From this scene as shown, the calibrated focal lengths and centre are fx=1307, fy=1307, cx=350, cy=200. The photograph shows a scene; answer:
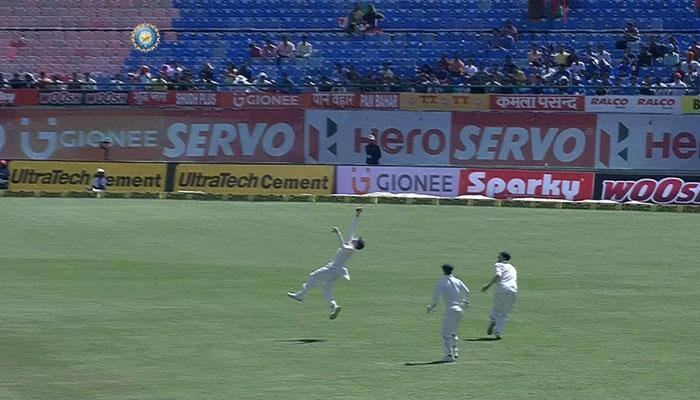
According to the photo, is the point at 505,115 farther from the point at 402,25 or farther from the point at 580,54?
the point at 402,25

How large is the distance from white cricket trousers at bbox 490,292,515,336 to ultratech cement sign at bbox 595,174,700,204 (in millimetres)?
20181

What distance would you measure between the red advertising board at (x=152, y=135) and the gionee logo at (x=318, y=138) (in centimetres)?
40

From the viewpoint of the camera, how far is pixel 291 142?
50.9m

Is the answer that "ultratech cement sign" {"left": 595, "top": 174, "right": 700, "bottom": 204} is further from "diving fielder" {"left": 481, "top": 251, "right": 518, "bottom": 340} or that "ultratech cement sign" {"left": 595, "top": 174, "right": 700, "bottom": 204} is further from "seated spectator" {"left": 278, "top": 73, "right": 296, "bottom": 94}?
"diving fielder" {"left": 481, "top": 251, "right": 518, "bottom": 340}

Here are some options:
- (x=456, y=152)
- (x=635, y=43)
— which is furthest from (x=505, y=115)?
(x=635, y=43)

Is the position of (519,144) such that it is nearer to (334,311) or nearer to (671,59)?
(671,59)

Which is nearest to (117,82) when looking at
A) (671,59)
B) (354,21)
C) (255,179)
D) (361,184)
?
(354,21)

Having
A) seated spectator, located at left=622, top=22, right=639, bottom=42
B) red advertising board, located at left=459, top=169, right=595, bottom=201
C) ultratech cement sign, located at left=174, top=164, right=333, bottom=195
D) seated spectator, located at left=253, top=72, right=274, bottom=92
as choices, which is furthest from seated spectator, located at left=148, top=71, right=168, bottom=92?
seated spectator, located at left=622, top=22, right=639, bottom=42

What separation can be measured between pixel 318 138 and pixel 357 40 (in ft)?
22.5

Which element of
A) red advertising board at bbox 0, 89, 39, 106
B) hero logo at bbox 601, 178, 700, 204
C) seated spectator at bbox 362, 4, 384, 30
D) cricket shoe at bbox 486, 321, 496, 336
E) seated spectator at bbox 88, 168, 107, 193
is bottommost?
cricket shoe at bbox 486, 321, 496, 336

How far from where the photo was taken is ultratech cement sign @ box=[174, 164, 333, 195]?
4662 centimetres

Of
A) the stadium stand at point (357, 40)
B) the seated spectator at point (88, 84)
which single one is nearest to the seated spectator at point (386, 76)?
the stadium stand at point (357, 40)

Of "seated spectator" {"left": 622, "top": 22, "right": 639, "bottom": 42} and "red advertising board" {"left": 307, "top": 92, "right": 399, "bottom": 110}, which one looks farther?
"seated spectator" {"left": 622, "top": 22, "right": 639, "bottom": 42}

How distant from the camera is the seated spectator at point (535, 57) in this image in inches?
2047
